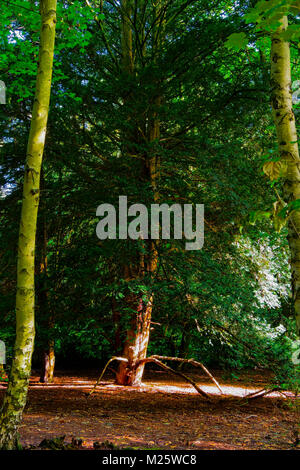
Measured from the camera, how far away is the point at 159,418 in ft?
18.7

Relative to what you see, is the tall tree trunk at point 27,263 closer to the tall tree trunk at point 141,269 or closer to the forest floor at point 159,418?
the forest floor at point 159,418

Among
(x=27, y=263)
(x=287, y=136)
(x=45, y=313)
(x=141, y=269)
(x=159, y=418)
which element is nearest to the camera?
(x=287, y=136)

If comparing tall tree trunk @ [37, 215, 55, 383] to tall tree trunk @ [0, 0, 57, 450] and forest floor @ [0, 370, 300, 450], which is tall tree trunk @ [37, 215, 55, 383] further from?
tall tree trunk @ [0, 0, 57, 450]

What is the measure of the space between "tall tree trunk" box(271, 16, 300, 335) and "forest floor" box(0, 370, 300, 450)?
7.32 ft

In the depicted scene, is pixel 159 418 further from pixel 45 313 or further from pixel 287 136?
pixel 287 136

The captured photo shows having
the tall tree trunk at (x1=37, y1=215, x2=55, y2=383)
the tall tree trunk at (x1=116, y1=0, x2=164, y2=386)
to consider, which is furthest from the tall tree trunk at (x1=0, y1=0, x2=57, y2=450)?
the tall tree trunk at (x1=37, y1=215, x2=55, y2=383)

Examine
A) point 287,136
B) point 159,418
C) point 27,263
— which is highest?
point 287,136

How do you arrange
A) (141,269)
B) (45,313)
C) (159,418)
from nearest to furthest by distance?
1. (159,418)
2. (141,269)
3. (45,313)

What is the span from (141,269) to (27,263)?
3.48 m

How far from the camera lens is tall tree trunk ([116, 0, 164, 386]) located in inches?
270

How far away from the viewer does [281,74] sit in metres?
2.83

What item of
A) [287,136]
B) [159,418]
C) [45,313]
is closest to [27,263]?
[287,136]
